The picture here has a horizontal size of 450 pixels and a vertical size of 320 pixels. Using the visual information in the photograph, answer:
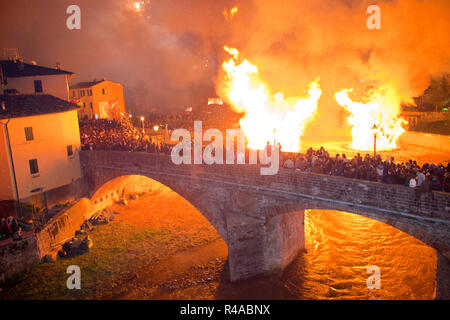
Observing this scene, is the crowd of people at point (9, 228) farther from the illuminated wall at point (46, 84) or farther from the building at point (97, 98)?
the building at point (97, 98)

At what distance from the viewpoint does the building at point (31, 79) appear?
30.1 meters

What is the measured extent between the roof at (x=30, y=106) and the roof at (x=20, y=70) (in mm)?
6404

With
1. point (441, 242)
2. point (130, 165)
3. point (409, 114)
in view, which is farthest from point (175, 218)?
point (409, 114)

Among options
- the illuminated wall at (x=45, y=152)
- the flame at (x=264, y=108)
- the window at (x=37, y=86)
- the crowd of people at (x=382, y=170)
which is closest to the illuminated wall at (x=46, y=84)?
the window at (x=37, y=86)

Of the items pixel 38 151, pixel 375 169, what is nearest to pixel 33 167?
pixel 38 151

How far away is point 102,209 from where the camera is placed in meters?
28.1

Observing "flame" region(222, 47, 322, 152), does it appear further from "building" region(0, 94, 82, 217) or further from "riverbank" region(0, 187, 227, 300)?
"building" region(0, 94, 82, 217)

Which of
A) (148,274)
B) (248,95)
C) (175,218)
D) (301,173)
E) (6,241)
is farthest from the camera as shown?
(248,95)

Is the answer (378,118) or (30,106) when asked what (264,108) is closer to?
(378,118)

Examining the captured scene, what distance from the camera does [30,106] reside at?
76.4ft

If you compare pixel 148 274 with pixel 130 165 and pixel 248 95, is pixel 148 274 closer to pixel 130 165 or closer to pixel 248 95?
pixel 130 165

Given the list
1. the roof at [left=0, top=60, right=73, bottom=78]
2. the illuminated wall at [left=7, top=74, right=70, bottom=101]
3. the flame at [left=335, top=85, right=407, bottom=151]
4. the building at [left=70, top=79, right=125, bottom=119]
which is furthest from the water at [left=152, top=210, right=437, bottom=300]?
the building at [left=70, top=79, right=125, bottom=119]

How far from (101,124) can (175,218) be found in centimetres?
1617

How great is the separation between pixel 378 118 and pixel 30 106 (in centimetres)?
3209
